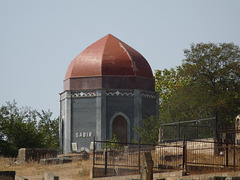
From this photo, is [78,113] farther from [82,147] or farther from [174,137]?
[174,137]

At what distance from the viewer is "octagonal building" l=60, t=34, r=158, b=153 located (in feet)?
113

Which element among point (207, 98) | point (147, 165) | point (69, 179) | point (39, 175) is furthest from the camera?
point (207, 98)

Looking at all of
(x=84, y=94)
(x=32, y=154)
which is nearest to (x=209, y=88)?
(x=84, y=94)

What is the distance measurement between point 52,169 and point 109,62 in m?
16.5

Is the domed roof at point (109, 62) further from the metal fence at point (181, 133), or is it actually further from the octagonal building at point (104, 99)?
the metal fence at point (181, 133)

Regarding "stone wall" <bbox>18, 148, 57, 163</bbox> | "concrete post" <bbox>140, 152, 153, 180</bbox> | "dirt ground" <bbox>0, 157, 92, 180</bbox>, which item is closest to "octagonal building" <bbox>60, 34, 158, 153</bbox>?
"stone wall" <bbox>18, 148, 57, 163</bbox>

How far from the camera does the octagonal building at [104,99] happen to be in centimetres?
3444

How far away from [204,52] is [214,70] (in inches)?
56.2

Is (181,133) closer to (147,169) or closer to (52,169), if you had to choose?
(52,169)

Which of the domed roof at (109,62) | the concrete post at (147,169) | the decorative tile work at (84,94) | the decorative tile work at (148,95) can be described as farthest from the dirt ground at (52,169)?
the decorative tile work at (148,95)

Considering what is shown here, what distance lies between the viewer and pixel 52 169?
19.9m

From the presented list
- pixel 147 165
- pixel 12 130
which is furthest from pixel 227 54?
pixel 147 165

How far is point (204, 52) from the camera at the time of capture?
33812 mm

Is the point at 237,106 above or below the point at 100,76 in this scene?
below
